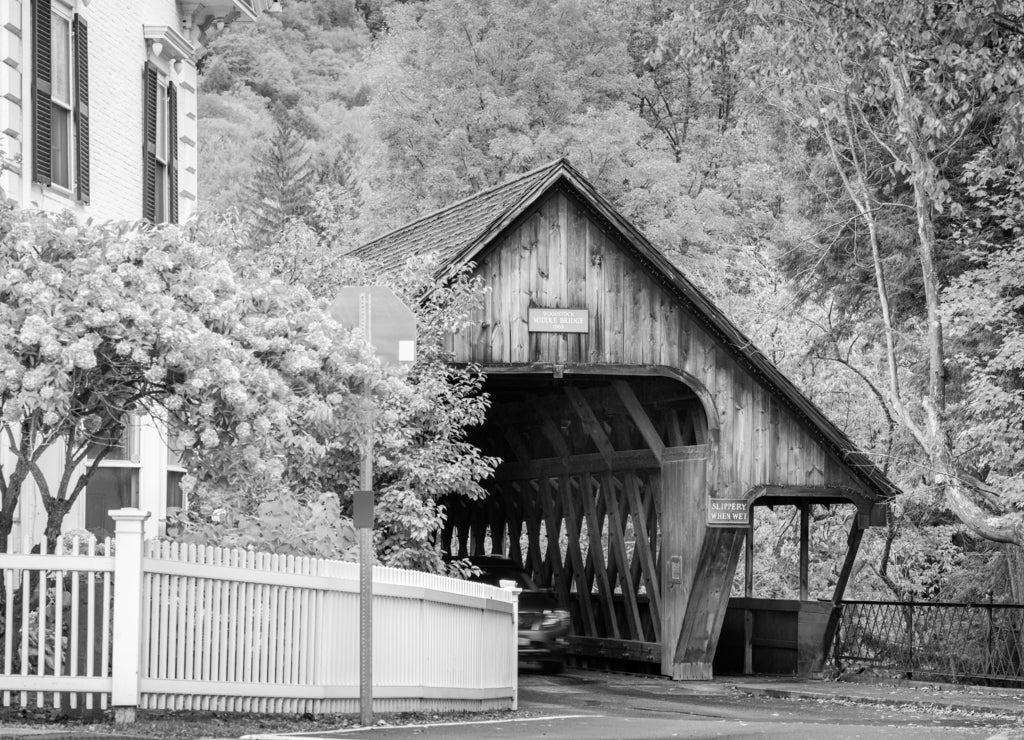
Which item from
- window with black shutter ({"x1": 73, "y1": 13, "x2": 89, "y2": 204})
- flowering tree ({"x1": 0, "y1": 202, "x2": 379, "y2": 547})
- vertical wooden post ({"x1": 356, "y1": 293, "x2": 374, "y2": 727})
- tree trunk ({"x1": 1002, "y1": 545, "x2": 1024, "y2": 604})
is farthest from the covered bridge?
flowering tree ({"x1": 0, "y1": 202, "x2": 379, "y2": 547})

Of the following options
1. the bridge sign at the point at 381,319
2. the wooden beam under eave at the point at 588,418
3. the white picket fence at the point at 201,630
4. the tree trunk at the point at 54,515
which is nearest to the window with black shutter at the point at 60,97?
the bridge sign at the point at 381,319

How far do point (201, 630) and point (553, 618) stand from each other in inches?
535

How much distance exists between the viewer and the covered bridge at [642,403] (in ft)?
69.1

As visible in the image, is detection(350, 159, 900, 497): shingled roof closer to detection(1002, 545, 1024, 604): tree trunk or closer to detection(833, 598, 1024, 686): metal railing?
detection(833, 598, 1024, 686): metal railing

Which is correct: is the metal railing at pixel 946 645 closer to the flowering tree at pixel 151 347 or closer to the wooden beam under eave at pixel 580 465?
the wooden beam under eave at pixel 580 465

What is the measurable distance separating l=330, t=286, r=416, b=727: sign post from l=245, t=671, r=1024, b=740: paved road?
522 mm

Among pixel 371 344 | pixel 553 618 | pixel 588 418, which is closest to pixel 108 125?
pixel 371 344

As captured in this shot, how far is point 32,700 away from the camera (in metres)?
11.0

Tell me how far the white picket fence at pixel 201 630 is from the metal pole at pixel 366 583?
0.49 metres

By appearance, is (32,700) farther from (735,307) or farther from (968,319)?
(735,307)

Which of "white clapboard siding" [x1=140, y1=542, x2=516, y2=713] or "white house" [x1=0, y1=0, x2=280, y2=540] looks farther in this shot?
"white house" [x1=0, y1=0, x2=280, y2=540]

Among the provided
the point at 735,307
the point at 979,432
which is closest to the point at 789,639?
the point at 979,432

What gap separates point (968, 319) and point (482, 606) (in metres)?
9.38

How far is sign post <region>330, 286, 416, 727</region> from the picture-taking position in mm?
12422
